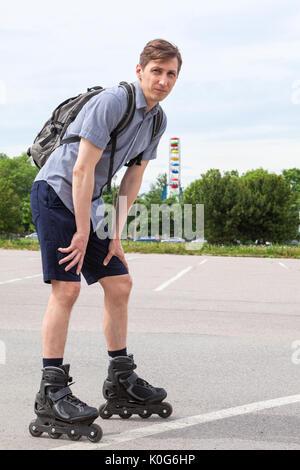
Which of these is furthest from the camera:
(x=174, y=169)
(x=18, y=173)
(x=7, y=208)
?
(x=174, y=169)

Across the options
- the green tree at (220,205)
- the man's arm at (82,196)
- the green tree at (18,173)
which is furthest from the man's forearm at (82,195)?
the green tree at (18,173)

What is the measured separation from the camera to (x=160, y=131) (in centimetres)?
357

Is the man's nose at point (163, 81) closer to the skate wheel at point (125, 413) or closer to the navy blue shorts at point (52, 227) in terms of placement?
the navy blue shorts at point (52, 227)

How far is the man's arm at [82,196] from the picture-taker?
3.18m

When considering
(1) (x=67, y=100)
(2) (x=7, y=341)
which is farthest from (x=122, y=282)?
(2) (x=7, y=341)

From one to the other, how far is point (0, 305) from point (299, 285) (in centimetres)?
702

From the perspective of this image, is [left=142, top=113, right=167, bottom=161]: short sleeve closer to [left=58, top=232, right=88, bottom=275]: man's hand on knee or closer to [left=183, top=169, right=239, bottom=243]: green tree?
[left=58, top=232, right=88, bottom=275]: man's hand on knee

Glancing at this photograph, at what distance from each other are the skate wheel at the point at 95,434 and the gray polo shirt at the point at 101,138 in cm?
102

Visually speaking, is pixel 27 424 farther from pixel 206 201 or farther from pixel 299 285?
pixel 206 201

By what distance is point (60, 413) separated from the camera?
3.14m

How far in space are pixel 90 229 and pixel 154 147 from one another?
0.61 m

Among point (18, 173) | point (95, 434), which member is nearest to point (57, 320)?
point (95, 434)

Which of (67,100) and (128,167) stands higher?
(67,100)

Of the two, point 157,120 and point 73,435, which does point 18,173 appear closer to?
point 157,120
